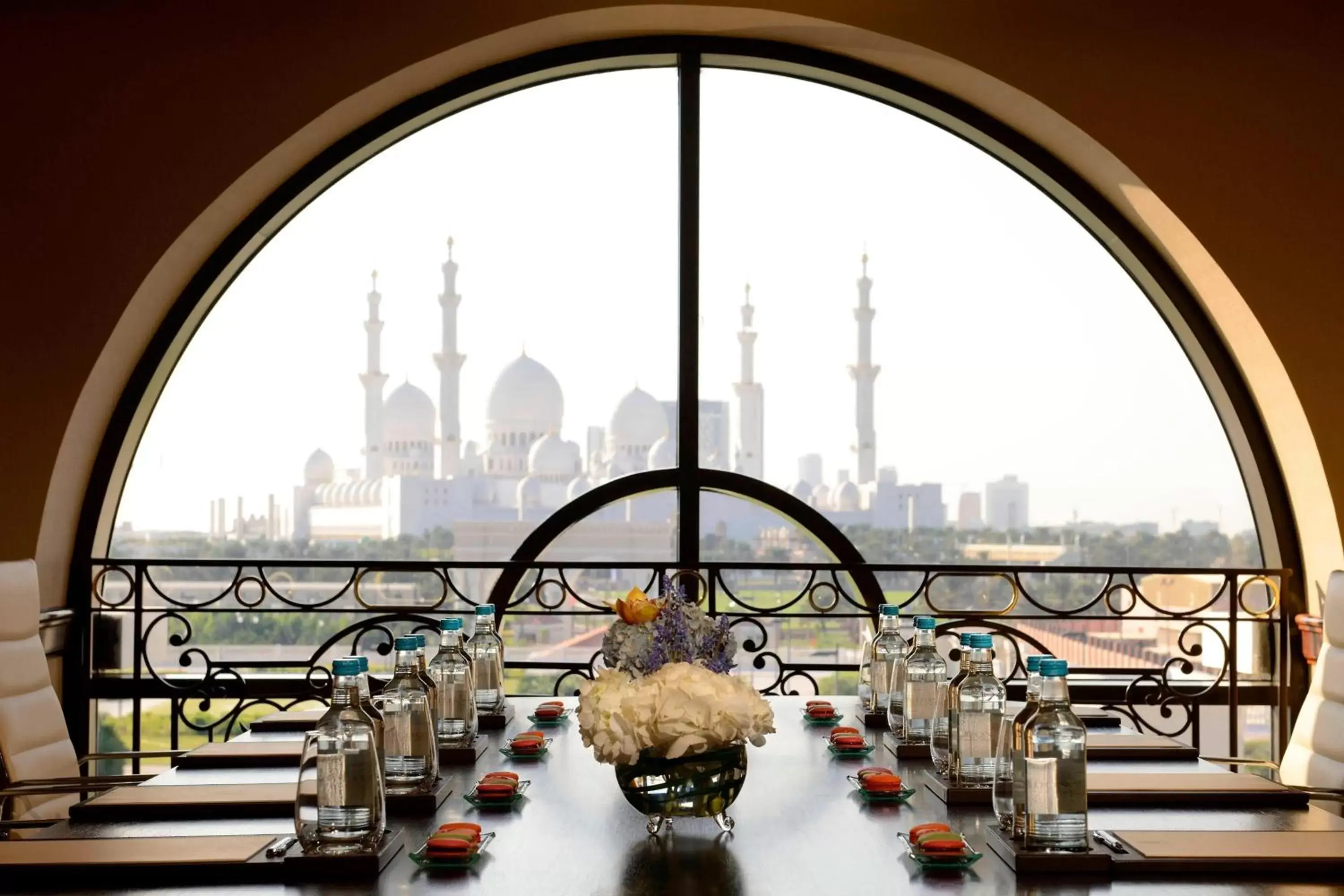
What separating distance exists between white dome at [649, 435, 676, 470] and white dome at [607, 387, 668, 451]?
0.02 meters

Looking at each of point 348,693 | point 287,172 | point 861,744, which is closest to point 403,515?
point 287,172

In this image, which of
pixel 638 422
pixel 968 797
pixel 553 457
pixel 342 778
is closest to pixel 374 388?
pixel 553 457

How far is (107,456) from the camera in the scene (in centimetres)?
414

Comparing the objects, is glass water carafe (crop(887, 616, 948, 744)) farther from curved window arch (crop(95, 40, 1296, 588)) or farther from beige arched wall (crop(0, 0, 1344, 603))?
beige arched wall (crop(0, 0, 1344, 603))

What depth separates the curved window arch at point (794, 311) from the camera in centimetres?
430

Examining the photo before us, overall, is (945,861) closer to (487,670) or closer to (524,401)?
(487,670)

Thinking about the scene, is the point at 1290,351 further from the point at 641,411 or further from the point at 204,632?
the point at 204,632

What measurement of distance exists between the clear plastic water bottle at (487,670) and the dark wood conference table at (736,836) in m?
0.30

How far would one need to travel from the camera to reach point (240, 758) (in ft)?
7.70

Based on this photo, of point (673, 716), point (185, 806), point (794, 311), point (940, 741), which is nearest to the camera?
point (673, 716)

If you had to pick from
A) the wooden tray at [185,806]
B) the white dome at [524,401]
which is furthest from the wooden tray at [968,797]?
the white dome at [524,401]

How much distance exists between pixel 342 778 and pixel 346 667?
0.16m

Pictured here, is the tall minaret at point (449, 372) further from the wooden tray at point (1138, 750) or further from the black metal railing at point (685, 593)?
the wooden tray at point (1138, 750)

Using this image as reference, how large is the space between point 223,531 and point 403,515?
645mm
